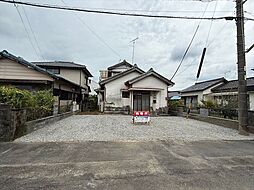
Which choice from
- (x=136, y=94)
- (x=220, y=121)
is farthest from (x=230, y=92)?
(x=136, y=94)

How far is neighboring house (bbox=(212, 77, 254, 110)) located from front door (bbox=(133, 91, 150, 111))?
6.80 m

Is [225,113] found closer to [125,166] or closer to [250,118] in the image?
[250,118]

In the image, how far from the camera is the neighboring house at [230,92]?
16578 mm

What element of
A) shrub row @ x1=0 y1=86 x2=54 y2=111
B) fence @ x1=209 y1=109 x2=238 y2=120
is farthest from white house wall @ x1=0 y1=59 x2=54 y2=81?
fence @ x1=209 y1=109 x2=238 y2=120

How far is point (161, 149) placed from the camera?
6098mm

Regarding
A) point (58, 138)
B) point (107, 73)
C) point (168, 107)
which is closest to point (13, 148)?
point (58, 138)

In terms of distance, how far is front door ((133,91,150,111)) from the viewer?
20.6 metres

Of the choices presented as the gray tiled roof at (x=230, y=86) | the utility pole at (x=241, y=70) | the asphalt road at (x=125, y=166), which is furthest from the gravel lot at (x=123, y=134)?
the gray tiled roof at (x=230, y=86)

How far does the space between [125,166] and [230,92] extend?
1851cm

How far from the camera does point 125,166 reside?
14.7 ft

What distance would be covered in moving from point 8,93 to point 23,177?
526 centimetres

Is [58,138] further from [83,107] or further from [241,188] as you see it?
[83,107]

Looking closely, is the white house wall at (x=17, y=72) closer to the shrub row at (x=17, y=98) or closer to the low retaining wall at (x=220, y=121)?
the shrub row at (x=17, y=98)

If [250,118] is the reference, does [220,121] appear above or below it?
below
